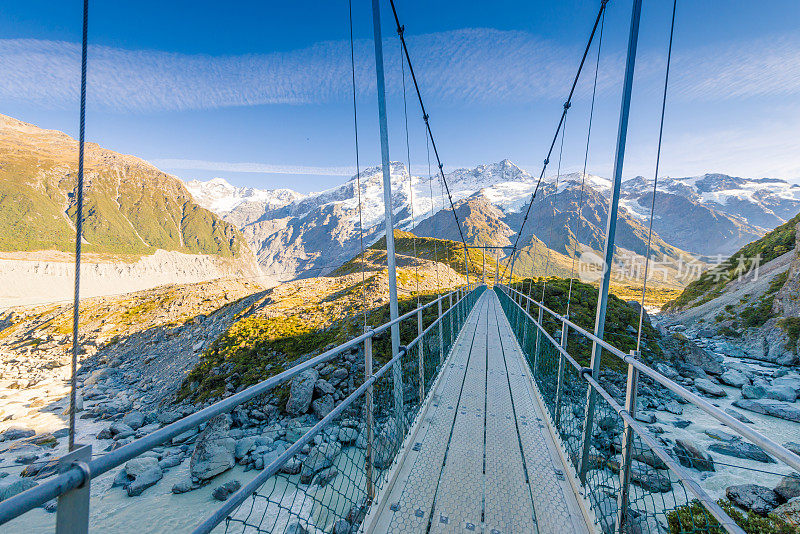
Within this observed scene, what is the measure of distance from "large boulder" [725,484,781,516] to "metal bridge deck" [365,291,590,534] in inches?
131

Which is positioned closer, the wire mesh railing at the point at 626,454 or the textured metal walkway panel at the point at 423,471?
the wire mesh railing at the point at 626,454

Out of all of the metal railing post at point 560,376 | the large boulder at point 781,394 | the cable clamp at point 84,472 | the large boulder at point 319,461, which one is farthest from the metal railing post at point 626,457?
the large boulder at point 781,394

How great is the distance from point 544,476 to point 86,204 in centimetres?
21542

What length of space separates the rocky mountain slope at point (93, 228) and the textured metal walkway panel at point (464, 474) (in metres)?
88.6

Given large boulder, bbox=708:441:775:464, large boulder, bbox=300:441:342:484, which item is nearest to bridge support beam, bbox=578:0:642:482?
large boulder, bbox=300:441:342:484

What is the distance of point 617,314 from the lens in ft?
53.9

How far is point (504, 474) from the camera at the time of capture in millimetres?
3094

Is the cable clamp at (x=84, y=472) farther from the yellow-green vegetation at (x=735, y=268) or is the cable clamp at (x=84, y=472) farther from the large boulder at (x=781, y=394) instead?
the yellow-green vegetation at (x=735, y=268)

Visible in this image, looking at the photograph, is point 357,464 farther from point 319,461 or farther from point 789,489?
point 789,489

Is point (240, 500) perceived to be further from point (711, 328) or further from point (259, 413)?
point (711, 328)

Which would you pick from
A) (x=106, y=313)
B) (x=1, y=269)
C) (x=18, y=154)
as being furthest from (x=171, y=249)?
(x=106, y=313)

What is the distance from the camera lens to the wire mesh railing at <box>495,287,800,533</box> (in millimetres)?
1617

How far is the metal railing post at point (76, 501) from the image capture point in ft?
3.30

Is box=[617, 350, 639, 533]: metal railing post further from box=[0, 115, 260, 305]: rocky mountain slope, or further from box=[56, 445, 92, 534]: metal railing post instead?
box=[0, 115, 260, 305]: rocky mountain slope
